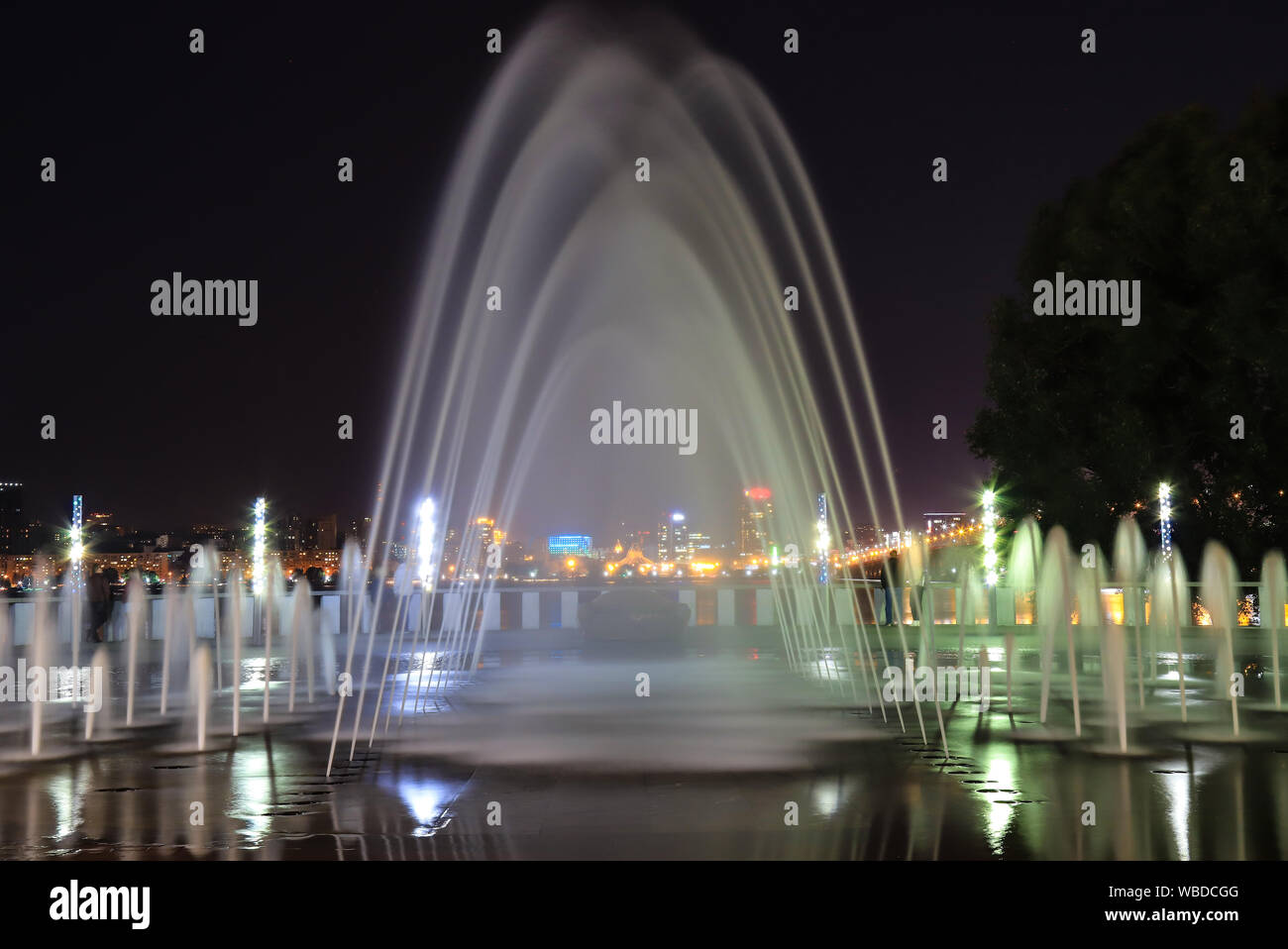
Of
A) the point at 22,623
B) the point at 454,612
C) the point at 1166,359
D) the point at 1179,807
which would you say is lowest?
the point at 1179,807

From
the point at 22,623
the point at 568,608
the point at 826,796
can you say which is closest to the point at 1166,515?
the point at 568,608

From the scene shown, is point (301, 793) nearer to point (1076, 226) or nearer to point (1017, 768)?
point (1017, 768)

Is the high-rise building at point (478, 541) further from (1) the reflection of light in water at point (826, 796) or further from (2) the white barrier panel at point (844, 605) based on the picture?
(1) the reflection of light in water at point (826, 796)

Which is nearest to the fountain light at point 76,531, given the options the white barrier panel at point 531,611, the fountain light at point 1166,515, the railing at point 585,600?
the railing at point 585,600

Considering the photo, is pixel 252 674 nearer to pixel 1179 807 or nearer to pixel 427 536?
pixel 427 536

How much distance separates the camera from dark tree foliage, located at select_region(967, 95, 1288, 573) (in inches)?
1123

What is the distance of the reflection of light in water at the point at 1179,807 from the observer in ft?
25.9

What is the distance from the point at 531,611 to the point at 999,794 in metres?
25.1

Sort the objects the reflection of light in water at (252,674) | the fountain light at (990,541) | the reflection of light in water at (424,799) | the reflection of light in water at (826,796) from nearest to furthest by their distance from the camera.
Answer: the reflection of light in water at (424,799) < the reflection of light in water at (826,796) < the reflection of light in water at (252,674) < the fountain light at (990,541)

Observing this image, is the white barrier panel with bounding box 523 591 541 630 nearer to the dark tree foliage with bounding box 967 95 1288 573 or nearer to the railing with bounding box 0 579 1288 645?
the railing with bounding box 0 579 1288 645

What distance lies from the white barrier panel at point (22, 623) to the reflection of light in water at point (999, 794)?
22439 mm

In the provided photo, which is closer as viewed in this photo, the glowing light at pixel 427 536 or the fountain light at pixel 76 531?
the glowing light at pixel 427 536

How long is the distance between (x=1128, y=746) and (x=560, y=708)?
6.27 meters

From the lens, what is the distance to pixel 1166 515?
3083cm
